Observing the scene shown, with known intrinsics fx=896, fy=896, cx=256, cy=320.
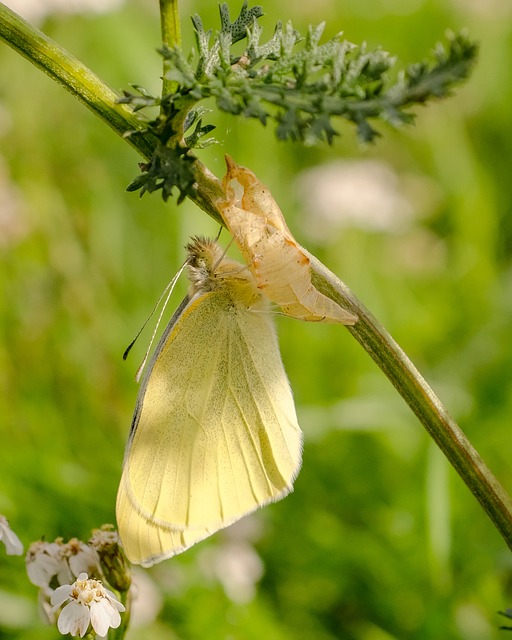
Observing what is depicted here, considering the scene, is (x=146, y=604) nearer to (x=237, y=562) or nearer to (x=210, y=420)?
(x=237, y=562)

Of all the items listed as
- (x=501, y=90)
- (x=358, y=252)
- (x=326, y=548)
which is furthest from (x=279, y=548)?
(x=501, y=90)

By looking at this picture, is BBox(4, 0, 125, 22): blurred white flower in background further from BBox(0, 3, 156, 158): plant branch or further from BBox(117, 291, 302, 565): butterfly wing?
BBox(0, 3, 156, 158): plant branch

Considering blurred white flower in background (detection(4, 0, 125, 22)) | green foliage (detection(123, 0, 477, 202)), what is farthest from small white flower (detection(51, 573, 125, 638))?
blurred white flower in background (detection(4, 0, 125, 22))

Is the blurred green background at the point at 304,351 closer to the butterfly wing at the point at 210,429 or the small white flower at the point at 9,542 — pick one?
the butterfly wing at the point at 210,429

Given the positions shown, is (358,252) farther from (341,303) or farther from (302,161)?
(341,303)

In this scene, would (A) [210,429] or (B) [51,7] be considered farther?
(B) [51,7]

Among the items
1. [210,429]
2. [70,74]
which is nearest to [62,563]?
[210,429]

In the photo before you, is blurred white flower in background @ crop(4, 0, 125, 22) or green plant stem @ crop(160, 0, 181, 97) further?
blurred white flower in background @ crop(4, 0, 125, 22)

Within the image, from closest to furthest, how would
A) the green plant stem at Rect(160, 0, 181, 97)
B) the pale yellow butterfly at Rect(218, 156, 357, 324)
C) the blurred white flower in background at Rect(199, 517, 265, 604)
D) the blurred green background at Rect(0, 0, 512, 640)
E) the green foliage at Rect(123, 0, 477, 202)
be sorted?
the green foliage at Rect(123, 0, 477, 202)
the green plant stem at Rect(160, 0, 181, 97)
the pale yellow butterfly at Rect(218, 156, 357, 324)
the blurred white flower in background at Rect(199, 517, 265, 604)
the blurred green background at Rect(0, 0, 512, 640)
